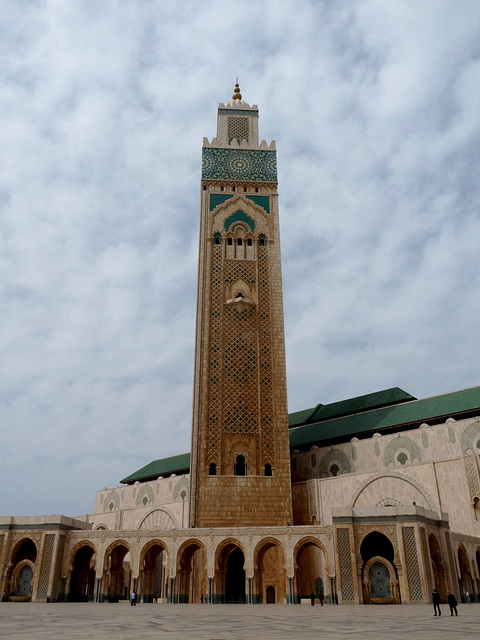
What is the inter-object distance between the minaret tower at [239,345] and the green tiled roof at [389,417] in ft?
16.1

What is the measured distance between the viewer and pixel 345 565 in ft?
52.8

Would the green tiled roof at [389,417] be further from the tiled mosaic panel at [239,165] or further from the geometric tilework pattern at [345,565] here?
the tiled mosaic panel at [239,165]

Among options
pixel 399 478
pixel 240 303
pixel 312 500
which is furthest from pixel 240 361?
pixel 399 478

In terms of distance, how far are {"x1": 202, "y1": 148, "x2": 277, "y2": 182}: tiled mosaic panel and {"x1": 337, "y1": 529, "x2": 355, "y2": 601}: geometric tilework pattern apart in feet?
56.9

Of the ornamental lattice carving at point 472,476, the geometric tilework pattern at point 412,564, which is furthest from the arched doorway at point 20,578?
the ornamental lattice carving at point 472,476

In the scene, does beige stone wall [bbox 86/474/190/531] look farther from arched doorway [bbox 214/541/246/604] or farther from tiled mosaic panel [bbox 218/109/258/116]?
tiled mosaic panel [bbox 218/109/258/116]

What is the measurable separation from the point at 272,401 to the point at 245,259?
22.7 feet

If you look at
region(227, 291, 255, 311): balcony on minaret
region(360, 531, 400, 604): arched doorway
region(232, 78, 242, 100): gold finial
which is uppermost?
region(232, 78, 242, 100): gold finial

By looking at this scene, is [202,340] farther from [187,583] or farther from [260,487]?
[187,583]

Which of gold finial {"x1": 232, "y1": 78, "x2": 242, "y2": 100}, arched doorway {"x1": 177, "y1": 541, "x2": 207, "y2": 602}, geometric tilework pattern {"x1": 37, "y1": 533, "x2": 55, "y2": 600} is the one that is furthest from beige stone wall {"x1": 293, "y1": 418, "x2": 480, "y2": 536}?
gold finial {"x1": 232, "y1": 78, "x2": 242, "y2": 100}

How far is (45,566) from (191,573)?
5511mm

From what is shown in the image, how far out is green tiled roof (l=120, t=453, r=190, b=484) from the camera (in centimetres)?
3152

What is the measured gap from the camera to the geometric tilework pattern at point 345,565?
15859mm

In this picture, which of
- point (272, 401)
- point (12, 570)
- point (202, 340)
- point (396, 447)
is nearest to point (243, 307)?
point (202, 340)
